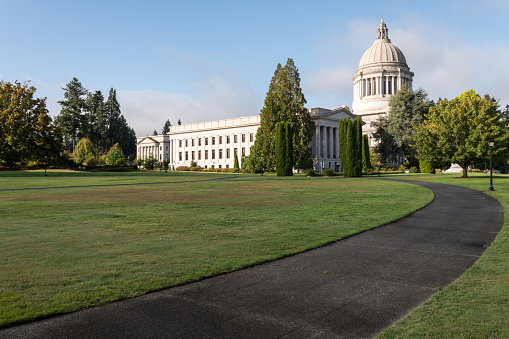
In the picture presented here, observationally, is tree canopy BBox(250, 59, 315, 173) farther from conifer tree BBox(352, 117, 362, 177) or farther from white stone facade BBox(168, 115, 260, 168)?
white stone facade BBox(168, 115, 260, 168)

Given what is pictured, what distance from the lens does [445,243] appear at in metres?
9.90

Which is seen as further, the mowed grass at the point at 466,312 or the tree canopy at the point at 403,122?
the tree canopy at the point at 403,122

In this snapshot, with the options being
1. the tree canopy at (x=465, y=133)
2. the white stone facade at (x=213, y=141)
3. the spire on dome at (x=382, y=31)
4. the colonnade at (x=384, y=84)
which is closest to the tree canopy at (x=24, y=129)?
the white stone facade at (x=213, y=141)

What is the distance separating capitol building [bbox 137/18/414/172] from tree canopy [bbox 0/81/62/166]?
52.1 meters

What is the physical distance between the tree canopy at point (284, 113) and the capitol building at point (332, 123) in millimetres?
20981

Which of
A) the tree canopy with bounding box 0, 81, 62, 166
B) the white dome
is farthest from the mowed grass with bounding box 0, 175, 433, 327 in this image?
the white dome

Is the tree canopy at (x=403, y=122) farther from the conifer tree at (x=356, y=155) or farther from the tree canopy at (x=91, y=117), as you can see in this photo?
the tree canopy at (x=91, y=117)

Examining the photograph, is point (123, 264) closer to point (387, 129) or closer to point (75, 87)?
point (387, 129)

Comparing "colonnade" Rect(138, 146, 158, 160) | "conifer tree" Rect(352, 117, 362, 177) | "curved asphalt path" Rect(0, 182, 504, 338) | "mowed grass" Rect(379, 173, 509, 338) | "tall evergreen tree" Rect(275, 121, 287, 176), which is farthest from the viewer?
"colonnade" Rect(138, 146, 158, 160)

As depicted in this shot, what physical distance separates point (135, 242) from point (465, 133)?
42.1 m

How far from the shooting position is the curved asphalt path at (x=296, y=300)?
4758 millimetres

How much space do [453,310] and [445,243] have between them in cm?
523

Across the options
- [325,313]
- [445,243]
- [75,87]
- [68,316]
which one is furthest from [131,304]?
[75,87]

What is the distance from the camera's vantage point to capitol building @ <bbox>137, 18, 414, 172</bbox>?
94562 millimetres
